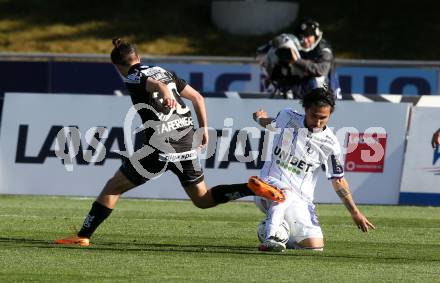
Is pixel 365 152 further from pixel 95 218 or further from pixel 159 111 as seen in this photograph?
pixel 95 218

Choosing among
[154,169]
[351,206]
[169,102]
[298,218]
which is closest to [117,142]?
[154,169]

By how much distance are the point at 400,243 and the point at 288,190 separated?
155cm

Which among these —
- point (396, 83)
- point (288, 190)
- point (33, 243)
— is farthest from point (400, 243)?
point (396, 83)

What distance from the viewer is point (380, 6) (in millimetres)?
36625

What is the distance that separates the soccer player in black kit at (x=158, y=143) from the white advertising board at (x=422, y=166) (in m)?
6.19

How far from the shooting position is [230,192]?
11.6 m

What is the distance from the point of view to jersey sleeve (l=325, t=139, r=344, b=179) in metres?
11.4

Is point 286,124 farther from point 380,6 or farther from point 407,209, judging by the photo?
point 380,6

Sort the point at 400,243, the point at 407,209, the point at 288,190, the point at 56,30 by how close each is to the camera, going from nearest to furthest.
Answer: the point at 288,190 → the point at 400,243 → the point at 407,209 → the point at 56,30

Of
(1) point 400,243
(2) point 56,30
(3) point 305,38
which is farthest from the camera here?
(2) point 56,30

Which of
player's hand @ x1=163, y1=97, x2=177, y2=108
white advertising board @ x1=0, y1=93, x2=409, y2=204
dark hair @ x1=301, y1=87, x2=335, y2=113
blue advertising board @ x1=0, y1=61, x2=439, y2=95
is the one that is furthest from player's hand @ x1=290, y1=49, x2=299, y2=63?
player's hand @ x1=163, y1=97, x2=177, y2=108

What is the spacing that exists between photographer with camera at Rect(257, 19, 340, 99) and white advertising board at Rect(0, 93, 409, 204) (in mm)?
888

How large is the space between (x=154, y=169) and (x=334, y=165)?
164 cm

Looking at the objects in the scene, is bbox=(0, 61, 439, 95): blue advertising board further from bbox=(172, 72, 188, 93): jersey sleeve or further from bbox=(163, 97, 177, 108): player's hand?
bbox=(163, 97, 177, 108): player's hand
